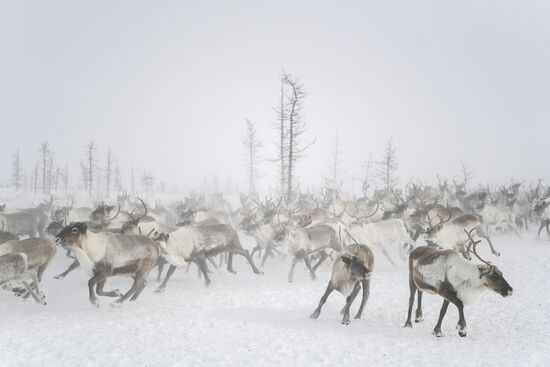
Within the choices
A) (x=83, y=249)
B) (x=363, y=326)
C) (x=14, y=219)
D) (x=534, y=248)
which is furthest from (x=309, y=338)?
(x=14, y=219)

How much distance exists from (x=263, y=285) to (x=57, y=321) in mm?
4864

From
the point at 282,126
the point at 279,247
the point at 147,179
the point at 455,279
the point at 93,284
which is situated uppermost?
the point at 282,126

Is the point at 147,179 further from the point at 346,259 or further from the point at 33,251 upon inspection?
the point at 346,259

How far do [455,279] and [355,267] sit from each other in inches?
67.0

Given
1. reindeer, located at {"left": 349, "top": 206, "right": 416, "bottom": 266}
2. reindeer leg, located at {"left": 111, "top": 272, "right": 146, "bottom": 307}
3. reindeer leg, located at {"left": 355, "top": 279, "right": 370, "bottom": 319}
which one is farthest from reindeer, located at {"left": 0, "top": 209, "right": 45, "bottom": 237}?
reindeer leg, located at {"left": 355, "top": 279, "right": 370, "bottom": 319}

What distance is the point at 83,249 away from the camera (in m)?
8.04

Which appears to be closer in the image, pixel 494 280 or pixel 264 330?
pixel 494 280

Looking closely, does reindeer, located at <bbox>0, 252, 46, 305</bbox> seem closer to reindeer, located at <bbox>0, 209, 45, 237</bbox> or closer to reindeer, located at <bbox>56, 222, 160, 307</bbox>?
reindeer, located at <bbox>56, 222, 160, 307</bbox>

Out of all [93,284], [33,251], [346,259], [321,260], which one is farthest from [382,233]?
[33,251]

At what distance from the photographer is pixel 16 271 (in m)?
7.98

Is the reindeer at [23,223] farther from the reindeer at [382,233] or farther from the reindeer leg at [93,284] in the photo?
the reindeer at [382,233]

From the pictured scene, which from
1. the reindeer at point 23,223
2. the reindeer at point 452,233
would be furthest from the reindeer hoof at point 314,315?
the reindeer at point 23,223

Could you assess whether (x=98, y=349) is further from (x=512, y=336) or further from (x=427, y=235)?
(x=427, y=235)

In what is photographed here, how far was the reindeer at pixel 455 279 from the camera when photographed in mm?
6254
